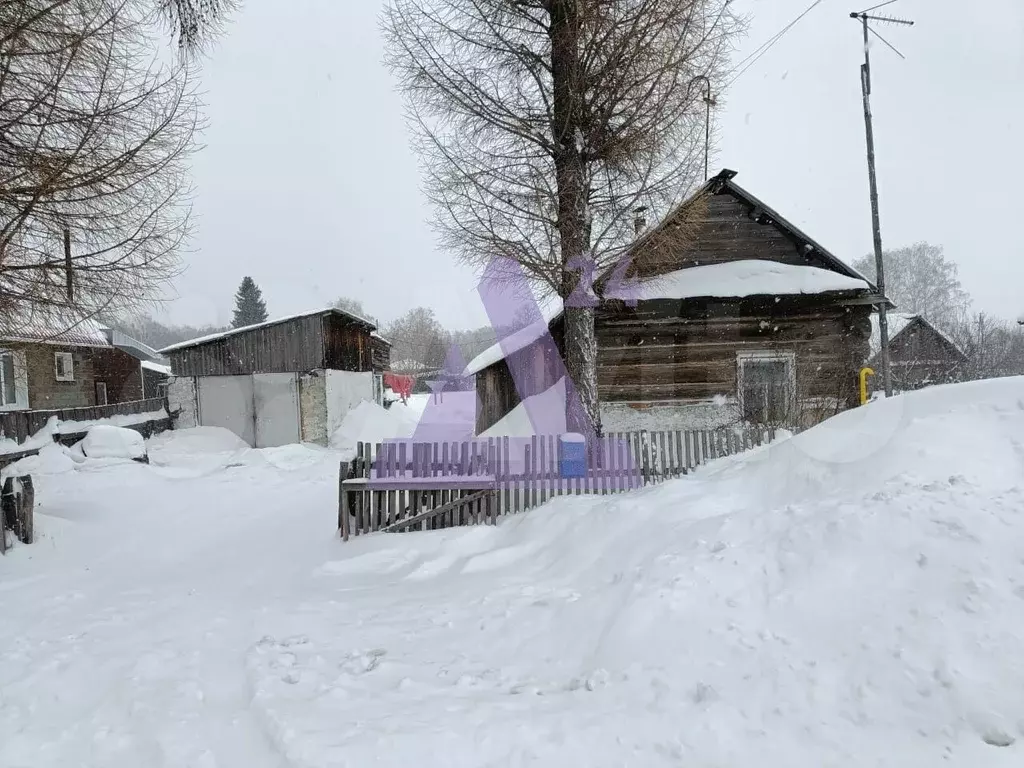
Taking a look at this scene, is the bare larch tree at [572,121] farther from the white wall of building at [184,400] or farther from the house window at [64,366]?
the house window at [64,366]

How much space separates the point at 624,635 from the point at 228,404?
19.4m

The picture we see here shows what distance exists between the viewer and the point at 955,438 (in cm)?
442

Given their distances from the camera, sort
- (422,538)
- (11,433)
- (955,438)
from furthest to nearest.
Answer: (11,433) < (422,538) < (955,438)

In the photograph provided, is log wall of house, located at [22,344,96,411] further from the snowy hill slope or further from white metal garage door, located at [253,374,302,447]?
the snowy hill slope

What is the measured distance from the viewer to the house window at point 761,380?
12.4 meters

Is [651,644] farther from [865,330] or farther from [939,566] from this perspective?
[865,330]

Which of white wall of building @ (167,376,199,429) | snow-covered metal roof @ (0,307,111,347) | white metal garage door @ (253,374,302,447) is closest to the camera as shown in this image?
snow-covered metal roof @ (0,307,111,347)

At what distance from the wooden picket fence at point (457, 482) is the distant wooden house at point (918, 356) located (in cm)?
1684

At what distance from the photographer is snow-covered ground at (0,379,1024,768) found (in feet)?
8.82

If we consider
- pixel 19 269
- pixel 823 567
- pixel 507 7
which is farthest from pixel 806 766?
pixel 507 7

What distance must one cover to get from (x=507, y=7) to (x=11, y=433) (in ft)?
66.8

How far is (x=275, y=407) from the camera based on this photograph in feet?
63.3

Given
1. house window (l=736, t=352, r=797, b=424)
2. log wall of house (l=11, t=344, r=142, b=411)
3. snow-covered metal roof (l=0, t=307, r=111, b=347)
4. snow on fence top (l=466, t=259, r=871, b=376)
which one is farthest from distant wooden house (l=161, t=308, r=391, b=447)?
house window (l=736, t=352, r=797, b=424)

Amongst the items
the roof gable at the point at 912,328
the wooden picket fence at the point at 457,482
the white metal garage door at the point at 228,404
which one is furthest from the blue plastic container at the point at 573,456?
the roof gable at the point at 912,328
